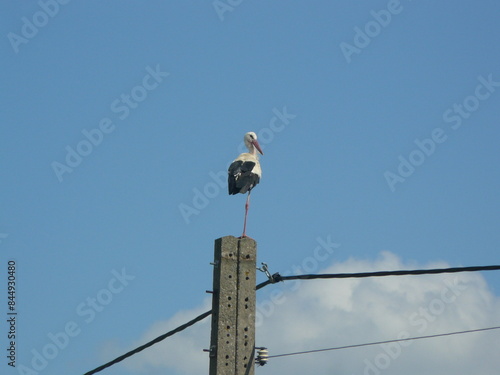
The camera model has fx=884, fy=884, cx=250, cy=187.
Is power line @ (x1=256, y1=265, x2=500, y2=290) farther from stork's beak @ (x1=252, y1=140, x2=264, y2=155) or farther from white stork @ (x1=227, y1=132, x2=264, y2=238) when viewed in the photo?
stork's beak @ (x1=252, y1=140, x2=264, y2=155)

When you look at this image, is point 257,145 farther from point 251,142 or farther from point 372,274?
point 372,274

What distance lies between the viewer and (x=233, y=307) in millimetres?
8211

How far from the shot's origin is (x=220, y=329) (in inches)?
319

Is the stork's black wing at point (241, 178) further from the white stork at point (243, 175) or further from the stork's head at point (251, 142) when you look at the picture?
the stork's head at point (251, 142)

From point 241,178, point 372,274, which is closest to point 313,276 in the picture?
point 372,274

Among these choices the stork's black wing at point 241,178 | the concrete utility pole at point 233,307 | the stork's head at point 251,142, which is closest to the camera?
the concrete utility pole at point 233,307

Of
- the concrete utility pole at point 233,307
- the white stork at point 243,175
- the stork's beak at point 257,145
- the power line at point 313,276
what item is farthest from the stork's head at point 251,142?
the concrete utility pole at point 233,307

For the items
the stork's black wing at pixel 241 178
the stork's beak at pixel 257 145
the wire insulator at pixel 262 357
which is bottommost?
the wire insulator at pixel 262 357

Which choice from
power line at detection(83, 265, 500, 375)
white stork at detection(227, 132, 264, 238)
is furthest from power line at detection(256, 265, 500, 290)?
white stork at detection(227, 132, 264, 238)

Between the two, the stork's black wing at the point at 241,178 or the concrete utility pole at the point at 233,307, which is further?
the stork's black wing at the point at 241,178

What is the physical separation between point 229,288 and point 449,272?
2056 millimetres

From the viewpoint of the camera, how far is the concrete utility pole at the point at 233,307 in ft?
26.4

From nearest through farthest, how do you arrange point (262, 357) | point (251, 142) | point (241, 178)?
point (262, 357), point (241, 178), point (251, 142)

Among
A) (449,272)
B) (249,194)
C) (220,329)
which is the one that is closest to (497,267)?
(449,272)
